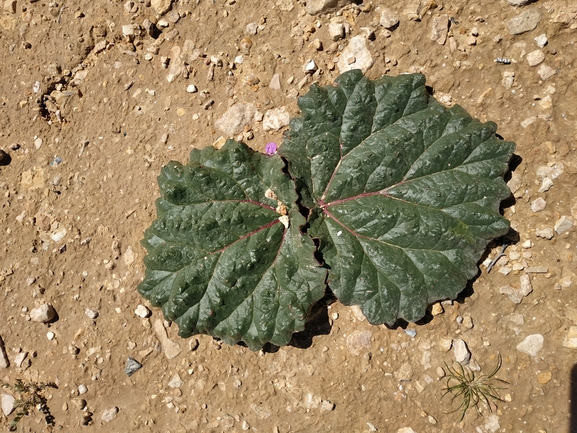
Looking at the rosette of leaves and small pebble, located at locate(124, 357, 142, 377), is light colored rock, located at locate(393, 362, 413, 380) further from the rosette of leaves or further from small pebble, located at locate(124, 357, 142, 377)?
small pebble, located at locate(124, 357, 142, 377)

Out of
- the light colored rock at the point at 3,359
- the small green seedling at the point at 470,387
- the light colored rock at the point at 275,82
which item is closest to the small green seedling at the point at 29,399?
the light colored rock at the point at 3,359

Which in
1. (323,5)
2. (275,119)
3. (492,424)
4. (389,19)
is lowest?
(492,424)

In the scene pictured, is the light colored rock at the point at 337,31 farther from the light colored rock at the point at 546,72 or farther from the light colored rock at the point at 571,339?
the light colored rock at the point at 571,339

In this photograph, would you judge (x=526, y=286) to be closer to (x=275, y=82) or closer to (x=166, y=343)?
(x=275, y=82)

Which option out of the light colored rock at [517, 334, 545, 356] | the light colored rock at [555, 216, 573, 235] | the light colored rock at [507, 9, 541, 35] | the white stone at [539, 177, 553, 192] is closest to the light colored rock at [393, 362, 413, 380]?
the light colored rock at [517, 334, 545, 356]

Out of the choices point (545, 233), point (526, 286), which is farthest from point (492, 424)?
point (545, 233)

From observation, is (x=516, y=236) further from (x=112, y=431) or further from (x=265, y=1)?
(x=112, y=431)

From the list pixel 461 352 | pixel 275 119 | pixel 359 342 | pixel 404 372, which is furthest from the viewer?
pixel 275 119

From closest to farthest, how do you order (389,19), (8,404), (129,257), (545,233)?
(545,233), (389,19), (129,257), (8,404)
